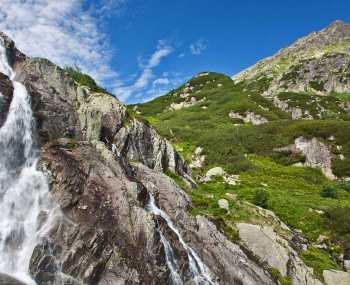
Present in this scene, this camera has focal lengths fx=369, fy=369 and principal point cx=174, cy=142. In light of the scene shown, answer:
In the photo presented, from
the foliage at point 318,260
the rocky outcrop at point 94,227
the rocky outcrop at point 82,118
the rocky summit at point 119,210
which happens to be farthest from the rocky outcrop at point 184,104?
the rocky outcrop at point 94,227

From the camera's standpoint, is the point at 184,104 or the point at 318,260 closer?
the point at 318,260

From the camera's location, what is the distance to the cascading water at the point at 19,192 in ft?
65.4

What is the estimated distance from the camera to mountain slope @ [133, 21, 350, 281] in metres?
40.8

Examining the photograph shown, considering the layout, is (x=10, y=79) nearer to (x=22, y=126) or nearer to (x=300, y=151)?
(x=22, y=126)

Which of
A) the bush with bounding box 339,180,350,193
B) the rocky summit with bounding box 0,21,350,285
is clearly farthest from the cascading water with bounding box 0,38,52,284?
the bush with bounding box 339,180,350,193

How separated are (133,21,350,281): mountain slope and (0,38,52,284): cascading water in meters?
17.0

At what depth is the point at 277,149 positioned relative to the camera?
3209 inches

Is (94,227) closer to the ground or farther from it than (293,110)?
closer to the ground

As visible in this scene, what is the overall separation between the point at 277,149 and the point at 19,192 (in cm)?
6729

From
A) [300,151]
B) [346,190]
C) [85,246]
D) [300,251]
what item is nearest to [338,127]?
[300,151]

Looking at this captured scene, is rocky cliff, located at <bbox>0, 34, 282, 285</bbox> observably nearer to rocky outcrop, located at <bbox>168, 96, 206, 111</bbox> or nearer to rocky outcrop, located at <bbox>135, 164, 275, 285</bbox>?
rocky outcrop, located at <bbox>135, 164, 275, 285</bbox>

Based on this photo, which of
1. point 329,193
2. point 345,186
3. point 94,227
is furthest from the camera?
point 345,186

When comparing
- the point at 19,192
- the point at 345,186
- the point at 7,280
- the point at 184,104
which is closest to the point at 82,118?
the point at 19,192

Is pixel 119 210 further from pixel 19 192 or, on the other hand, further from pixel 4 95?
pixel 4 95
